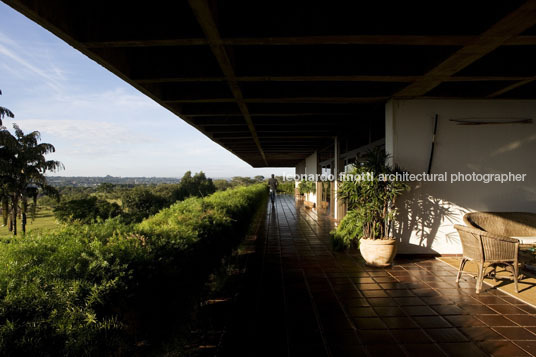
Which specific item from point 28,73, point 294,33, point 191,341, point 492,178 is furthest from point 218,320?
point 28,73

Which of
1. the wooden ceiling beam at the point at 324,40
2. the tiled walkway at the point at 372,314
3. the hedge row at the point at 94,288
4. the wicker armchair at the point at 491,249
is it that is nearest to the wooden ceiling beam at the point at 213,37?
the wooden ceiling beam at the point at 324,40

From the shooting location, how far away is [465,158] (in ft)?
15.7

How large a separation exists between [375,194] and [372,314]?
196 cm

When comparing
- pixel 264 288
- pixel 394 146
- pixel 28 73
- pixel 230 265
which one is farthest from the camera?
pixel 28 73

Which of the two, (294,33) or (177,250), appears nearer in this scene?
(177,250)

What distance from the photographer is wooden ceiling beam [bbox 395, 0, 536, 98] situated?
2264 millimetres

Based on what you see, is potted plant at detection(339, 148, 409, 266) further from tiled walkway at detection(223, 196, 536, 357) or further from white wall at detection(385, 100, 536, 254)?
white wall at detection(385, 100, 536, 254)

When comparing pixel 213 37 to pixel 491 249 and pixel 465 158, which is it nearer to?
pixel 491 249

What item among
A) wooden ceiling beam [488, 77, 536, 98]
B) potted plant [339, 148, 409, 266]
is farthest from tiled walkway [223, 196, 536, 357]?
wooden ceiling beam [488, 77, 536, 98]

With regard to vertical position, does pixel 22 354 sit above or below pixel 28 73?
below

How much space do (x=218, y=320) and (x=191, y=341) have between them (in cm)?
39

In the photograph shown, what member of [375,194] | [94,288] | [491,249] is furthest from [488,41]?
[94,288]

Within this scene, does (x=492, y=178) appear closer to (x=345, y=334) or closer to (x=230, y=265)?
(x=345, y=334)

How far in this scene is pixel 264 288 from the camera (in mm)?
3557
